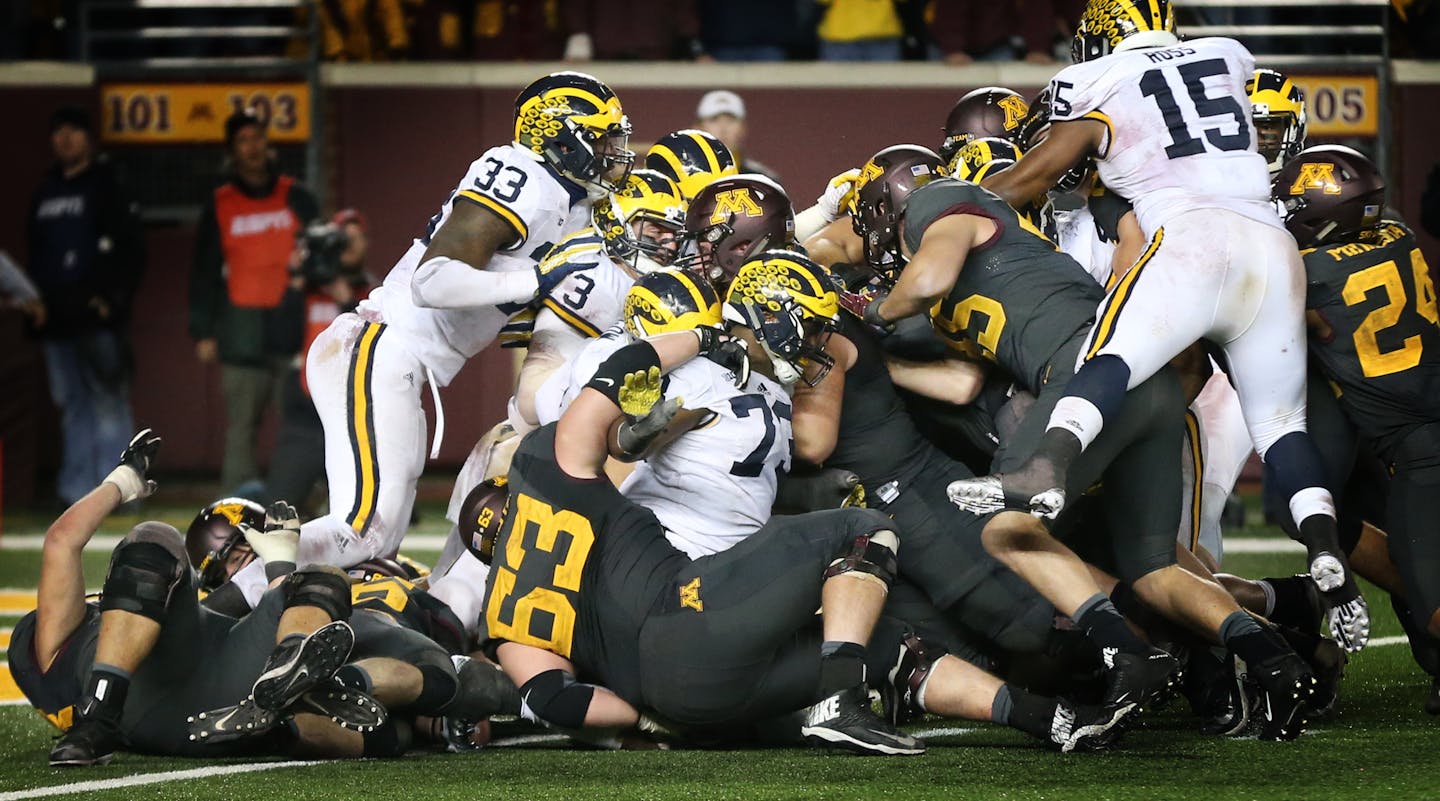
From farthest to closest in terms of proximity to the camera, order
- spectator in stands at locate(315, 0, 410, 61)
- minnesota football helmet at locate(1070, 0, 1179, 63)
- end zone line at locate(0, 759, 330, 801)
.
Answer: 1. spectator in stands at locate(315, 0, 410, 61)
2. minnesota football helmet at locate(1070, 0, 1179, 63)
3. end zone line at locate(0, 759, 330, 801)

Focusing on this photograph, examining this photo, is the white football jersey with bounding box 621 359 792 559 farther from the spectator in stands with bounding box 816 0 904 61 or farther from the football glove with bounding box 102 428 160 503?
the spectator in stands with bounding box 816 0 904 61

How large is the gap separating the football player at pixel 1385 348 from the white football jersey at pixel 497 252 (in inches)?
89.6

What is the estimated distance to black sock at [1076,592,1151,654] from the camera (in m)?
4.62

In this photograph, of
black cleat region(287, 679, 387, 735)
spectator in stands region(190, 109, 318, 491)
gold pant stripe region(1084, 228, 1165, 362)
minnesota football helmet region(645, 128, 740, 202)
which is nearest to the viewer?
black cleat region(287, 679, 387, 735)

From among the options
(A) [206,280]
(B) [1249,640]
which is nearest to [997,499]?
(B) [1249,640]

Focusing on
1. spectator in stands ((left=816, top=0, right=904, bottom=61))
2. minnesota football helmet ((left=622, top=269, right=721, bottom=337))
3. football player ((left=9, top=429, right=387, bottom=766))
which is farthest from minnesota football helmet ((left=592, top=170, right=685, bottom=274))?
spectator in stands ((left=816, top=0, right=904, bottom=61))

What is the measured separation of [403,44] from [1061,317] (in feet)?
28.0

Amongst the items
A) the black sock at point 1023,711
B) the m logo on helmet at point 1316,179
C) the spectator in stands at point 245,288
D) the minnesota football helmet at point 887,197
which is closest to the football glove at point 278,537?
the minnesota football helmet at point 887,197

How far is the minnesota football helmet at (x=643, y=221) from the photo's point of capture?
6.00 meters

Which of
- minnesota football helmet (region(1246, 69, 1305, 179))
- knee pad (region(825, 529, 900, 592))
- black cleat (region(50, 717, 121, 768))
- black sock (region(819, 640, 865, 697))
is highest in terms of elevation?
minnesota football helmet (region(1246, 69, 1305, 179))

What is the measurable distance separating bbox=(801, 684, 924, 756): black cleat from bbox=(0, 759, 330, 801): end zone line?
1243 millimetres

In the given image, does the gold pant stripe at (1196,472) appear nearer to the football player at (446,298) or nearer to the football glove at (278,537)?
the football player at (446,298)

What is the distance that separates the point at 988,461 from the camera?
5789 millimetres

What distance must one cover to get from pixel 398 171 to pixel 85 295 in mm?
2413
